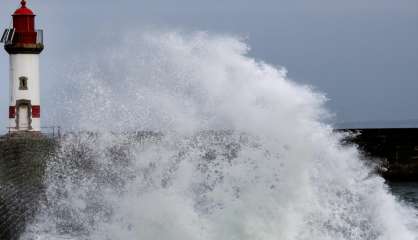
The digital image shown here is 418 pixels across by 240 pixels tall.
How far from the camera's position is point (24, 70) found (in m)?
21.7

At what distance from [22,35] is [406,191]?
10198 mm

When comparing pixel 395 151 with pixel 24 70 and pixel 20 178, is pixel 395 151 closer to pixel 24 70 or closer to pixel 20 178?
pixel 24 70

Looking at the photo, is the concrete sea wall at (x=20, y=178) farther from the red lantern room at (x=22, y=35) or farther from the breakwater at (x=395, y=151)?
the breakwater at (x=395, y=151)

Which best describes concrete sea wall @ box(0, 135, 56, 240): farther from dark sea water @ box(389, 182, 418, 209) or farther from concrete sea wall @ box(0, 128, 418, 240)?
dark sea water @ box(389, 182, 418, 209)

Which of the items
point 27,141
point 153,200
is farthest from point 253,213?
point 27,141

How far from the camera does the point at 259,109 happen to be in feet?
35.6

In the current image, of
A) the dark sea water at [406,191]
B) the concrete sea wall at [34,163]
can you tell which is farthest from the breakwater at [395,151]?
the dark sea water at [406,191]

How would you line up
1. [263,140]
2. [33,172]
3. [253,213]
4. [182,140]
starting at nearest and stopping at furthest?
[253,213], [263,140], [182,140], [33,172]

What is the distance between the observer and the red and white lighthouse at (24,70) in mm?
21547

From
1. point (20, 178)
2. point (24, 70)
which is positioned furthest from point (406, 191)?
point (20, 178)

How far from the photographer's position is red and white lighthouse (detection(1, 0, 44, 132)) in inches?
848

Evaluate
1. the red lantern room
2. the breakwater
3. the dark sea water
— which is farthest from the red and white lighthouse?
the breakwater

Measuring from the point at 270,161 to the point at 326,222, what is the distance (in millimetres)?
910

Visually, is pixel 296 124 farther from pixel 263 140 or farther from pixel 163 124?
pixel 163 124
